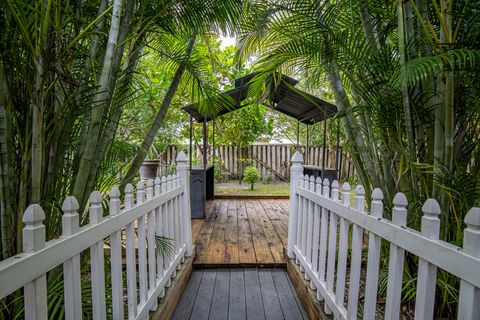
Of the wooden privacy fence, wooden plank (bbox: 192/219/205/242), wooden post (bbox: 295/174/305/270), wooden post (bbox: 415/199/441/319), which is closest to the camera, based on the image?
wooden post (bbox: 415/199/441/319)

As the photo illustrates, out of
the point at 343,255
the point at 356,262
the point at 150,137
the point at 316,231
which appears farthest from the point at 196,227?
the point at 356,262

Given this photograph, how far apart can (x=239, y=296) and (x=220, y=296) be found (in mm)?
136

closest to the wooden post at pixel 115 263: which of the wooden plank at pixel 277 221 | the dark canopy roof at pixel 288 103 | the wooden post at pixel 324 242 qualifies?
the wooden post at pixel 324 242

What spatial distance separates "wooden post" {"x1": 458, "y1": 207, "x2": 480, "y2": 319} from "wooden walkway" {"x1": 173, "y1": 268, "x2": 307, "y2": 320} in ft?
4.07

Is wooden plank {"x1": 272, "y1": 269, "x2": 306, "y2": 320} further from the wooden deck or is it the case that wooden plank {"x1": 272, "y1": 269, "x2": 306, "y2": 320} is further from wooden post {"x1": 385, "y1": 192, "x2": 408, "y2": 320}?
wooden post {"x1": 385, "y1": 192, "x2": 408, "y2": 320}

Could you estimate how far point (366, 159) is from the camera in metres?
1.73

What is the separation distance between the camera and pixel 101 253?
1042mm

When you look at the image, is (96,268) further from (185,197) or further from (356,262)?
(185,197)

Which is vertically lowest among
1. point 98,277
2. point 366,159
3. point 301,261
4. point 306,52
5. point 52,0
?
point 301,261

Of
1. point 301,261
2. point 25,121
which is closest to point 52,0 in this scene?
point 25,121

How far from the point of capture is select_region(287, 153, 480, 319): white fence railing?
701 mm

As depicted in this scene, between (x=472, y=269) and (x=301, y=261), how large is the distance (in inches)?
58.9

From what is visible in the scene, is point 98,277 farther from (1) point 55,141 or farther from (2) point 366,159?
(2) point 366,159

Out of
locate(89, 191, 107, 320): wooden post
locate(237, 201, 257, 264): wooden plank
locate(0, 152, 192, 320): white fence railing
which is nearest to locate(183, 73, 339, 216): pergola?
locate(237, 201, 257, 264): wooden plank
